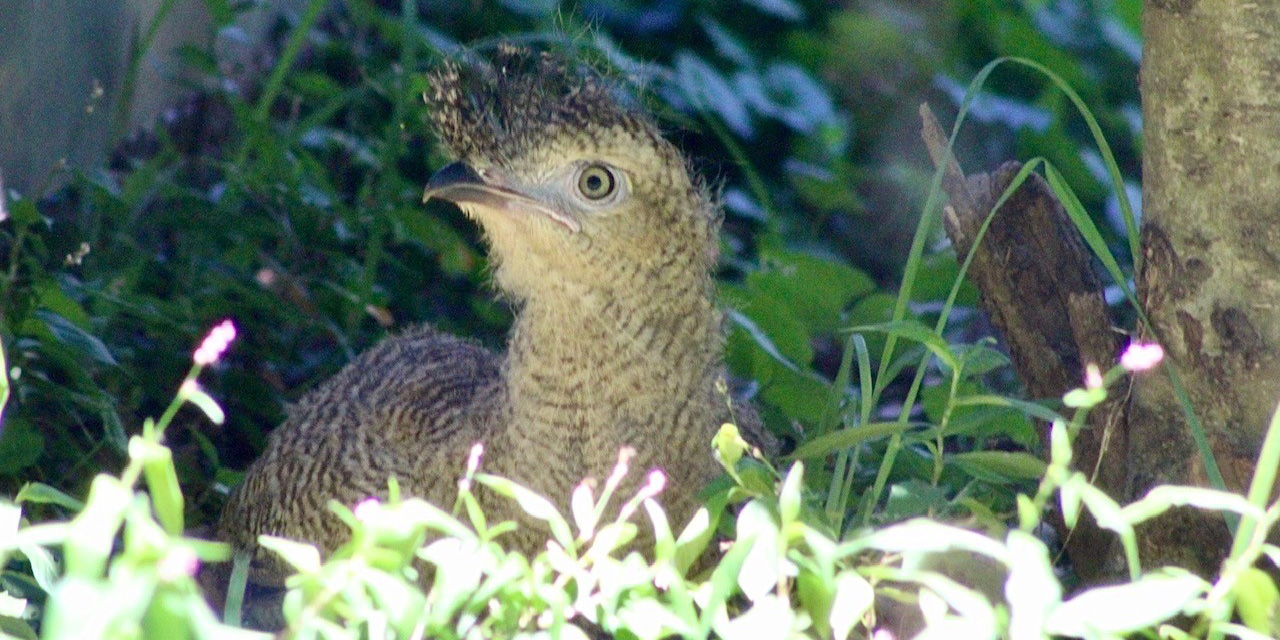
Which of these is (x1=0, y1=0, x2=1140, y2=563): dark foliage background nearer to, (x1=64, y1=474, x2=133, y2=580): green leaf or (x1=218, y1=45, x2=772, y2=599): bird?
(x1=218, y1=45, x2=772, y2=599): bird

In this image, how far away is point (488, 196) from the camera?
9.82ft

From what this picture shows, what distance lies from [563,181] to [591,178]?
0.05 meters

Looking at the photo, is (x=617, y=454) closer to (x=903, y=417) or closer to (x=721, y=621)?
(x=903, y=417)

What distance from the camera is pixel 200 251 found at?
4.57 meters

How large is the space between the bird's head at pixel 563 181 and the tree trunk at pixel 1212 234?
0.85 m

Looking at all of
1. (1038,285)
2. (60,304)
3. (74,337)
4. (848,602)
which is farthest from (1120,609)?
(60,304)

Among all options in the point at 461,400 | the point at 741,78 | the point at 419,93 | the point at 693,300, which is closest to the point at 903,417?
the point at 693,300

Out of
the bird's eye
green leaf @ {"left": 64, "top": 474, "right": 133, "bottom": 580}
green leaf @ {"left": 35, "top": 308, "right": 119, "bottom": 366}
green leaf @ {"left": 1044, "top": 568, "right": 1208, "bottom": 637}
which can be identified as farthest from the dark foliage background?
green leaf @ {"left": 64, "top": 474, "right": 133, "bottom": 580}

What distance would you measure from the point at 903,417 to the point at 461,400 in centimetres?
111

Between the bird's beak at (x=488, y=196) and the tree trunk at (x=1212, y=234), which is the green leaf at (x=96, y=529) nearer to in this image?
the bird's beak at (x=488, y=196)

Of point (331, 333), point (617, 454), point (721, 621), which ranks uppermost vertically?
point (721, 621)

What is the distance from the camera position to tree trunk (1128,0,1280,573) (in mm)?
2715

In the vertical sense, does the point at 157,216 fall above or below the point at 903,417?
below

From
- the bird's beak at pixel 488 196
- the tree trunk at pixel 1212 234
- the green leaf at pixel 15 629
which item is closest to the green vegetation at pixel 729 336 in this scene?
the green leaf at pixel 15 629
